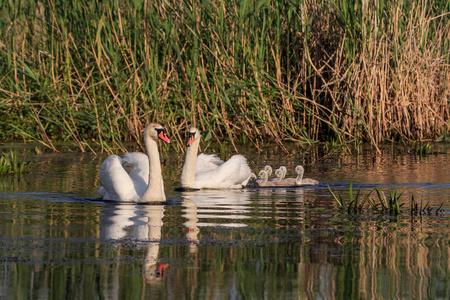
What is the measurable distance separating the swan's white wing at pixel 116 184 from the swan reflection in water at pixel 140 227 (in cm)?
20

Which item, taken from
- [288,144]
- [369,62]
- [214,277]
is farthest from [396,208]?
[288,144]

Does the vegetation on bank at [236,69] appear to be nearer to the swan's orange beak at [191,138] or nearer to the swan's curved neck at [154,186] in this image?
the swan's orange beak at [191,138]

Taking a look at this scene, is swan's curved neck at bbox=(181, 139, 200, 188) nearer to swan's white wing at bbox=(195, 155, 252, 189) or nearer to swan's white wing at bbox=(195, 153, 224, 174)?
swan's white wing at bbox=(195, 155, 252, 189)

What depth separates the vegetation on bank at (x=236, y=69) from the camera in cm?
1398

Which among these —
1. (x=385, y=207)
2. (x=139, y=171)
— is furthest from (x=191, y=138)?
(x=385, y=207)

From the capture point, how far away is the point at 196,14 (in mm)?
14164

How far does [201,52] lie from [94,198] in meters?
5.07

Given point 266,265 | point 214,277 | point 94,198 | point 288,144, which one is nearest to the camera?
point 214,277

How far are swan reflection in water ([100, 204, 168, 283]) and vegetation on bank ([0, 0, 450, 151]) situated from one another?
4701mm

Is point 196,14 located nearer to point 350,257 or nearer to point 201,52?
point 201,52

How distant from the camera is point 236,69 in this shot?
1409cm

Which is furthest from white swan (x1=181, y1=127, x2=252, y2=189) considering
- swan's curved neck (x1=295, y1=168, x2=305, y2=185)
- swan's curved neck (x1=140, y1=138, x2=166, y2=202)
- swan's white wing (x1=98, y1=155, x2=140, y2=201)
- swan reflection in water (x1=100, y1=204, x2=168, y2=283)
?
swan reflection in water (x1=100, y1=204, x2=168, y2=283)

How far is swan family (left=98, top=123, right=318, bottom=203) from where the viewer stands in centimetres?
957

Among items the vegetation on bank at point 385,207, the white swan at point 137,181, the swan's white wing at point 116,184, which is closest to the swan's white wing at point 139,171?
the white swan at point 137,181
